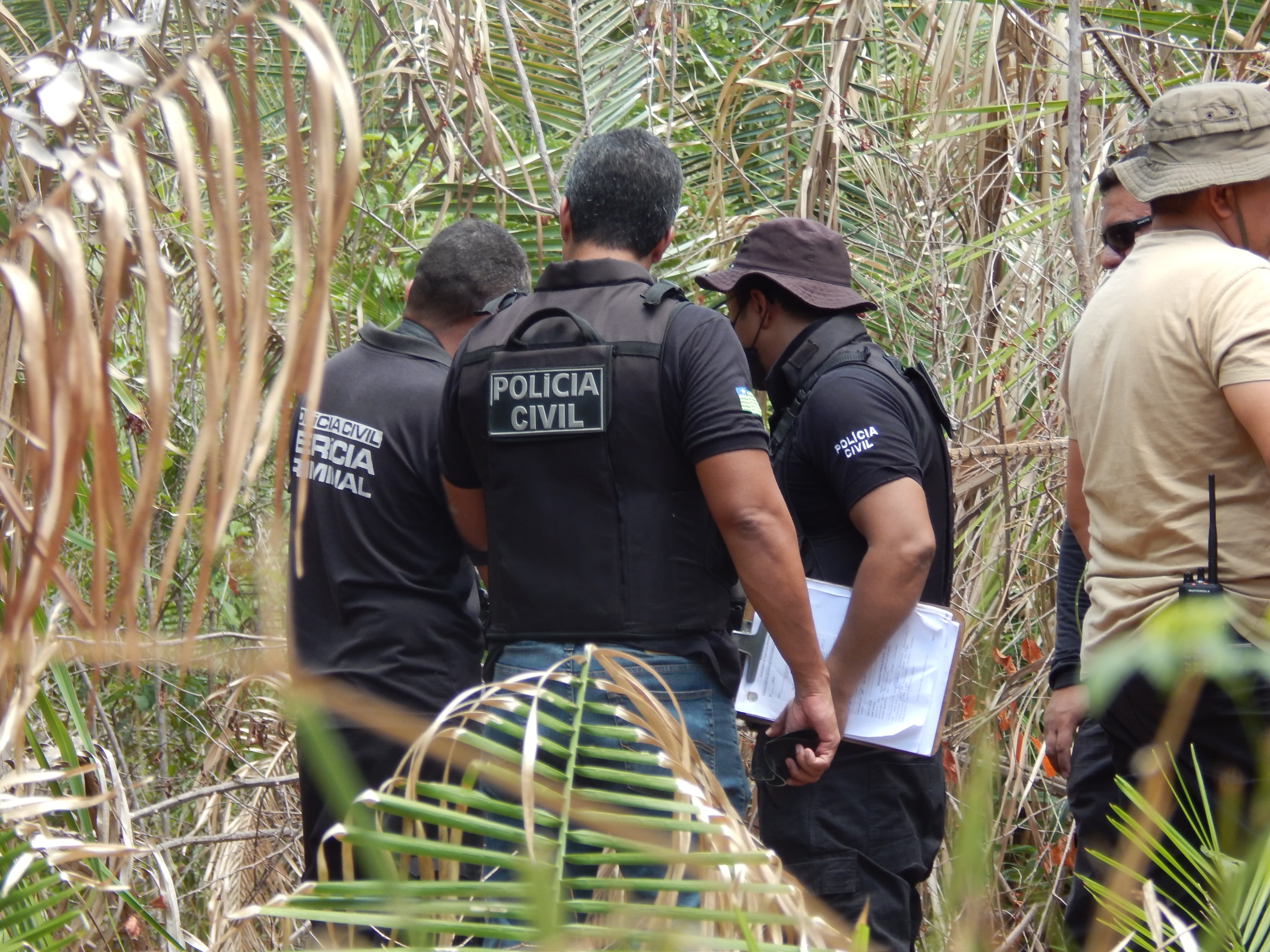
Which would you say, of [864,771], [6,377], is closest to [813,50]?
[864,771]

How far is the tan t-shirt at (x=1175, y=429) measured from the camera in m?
1.89

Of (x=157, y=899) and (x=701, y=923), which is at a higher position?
(x=701, y=923)

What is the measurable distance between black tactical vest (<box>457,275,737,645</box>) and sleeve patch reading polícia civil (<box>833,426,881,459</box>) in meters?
0.30

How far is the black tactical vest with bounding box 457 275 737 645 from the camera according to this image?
2.25 m

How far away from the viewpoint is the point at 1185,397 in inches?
76.5

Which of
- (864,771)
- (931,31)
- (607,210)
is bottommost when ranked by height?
(864,771)

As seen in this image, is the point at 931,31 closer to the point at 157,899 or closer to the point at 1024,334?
the point at 1024,334

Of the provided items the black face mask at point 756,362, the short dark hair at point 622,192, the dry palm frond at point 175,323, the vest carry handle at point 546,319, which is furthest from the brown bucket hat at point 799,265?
the dry palm frond at point 175,323

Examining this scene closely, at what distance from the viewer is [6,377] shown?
1328mm

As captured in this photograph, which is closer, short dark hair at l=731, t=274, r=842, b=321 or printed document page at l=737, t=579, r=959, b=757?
printed document page at l=737, t=579, r=959, b=757

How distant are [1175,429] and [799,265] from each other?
0.94 metres

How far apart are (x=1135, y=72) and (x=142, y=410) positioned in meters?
2.64

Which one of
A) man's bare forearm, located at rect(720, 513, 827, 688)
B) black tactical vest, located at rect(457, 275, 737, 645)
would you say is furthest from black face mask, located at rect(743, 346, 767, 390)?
man's bare forearm, located at rect(720, 513, 827, 688)

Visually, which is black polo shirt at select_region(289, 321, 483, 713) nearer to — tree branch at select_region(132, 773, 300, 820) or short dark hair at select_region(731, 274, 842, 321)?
tree branch at select_region(132, 773, 300, 820)
